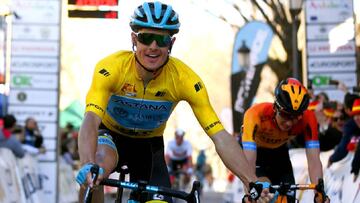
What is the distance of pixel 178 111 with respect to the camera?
8744 centimetres

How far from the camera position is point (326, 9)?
20859mm

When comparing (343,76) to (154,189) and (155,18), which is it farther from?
(154,189)

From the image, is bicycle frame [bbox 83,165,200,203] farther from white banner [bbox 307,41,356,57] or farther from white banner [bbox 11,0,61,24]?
white banner [bbox 11,0,61,24]

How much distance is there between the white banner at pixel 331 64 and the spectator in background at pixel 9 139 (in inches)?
290

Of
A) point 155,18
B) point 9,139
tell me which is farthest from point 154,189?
point 9,139

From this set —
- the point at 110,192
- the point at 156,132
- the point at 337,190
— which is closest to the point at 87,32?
the point at 110,192

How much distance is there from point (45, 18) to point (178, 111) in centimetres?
6566

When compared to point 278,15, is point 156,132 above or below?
below

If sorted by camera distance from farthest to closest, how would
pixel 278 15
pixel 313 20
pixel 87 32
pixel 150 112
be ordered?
1. pixel 87 32
2. pixel 278 15
3. pixel 313 20
4. pixel 150 112

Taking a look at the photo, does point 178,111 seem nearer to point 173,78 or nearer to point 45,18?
point 45,18

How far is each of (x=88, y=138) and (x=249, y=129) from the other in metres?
2.63

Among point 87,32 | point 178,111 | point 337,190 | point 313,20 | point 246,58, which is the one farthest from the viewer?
point 178,111

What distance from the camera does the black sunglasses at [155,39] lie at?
703cm

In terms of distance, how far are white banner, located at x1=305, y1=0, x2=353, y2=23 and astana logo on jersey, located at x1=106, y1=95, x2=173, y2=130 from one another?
13.4 m
